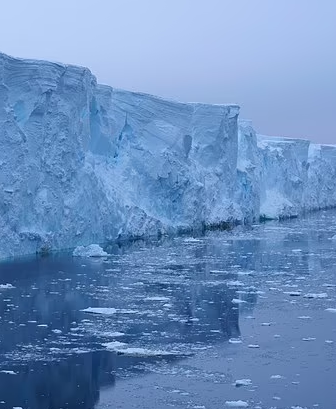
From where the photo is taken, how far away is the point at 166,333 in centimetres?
740

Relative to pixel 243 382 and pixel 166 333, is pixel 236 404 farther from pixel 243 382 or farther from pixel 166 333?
pixel 166 333

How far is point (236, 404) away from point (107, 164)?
13.2 meters

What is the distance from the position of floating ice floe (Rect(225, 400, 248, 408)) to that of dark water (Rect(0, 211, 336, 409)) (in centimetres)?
5

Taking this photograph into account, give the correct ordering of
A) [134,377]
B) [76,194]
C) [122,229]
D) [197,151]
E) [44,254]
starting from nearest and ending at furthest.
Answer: [134,377]
[44,254]
[76,194]
[122,229]
[197,151]

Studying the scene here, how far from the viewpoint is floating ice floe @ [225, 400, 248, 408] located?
5035 mm

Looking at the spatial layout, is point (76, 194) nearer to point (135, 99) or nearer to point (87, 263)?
point (87, 263)

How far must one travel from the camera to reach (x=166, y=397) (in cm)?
528

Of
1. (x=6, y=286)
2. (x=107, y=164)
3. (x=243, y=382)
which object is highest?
(x=107, y=164)

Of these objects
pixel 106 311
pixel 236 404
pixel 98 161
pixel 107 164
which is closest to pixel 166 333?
pixel 106 311

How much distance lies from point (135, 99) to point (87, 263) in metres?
7.57

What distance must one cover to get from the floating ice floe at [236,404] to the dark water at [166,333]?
5 cm

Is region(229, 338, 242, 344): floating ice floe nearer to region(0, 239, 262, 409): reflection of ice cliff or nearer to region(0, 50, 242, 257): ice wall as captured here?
region(0, 239, 262, 409): reflection of ice cliff

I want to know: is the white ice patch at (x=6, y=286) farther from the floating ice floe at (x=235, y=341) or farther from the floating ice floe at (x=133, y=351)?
the floating ice floe at (x=235, y=341)

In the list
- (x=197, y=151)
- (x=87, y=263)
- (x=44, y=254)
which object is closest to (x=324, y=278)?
(x=87, y=263)
